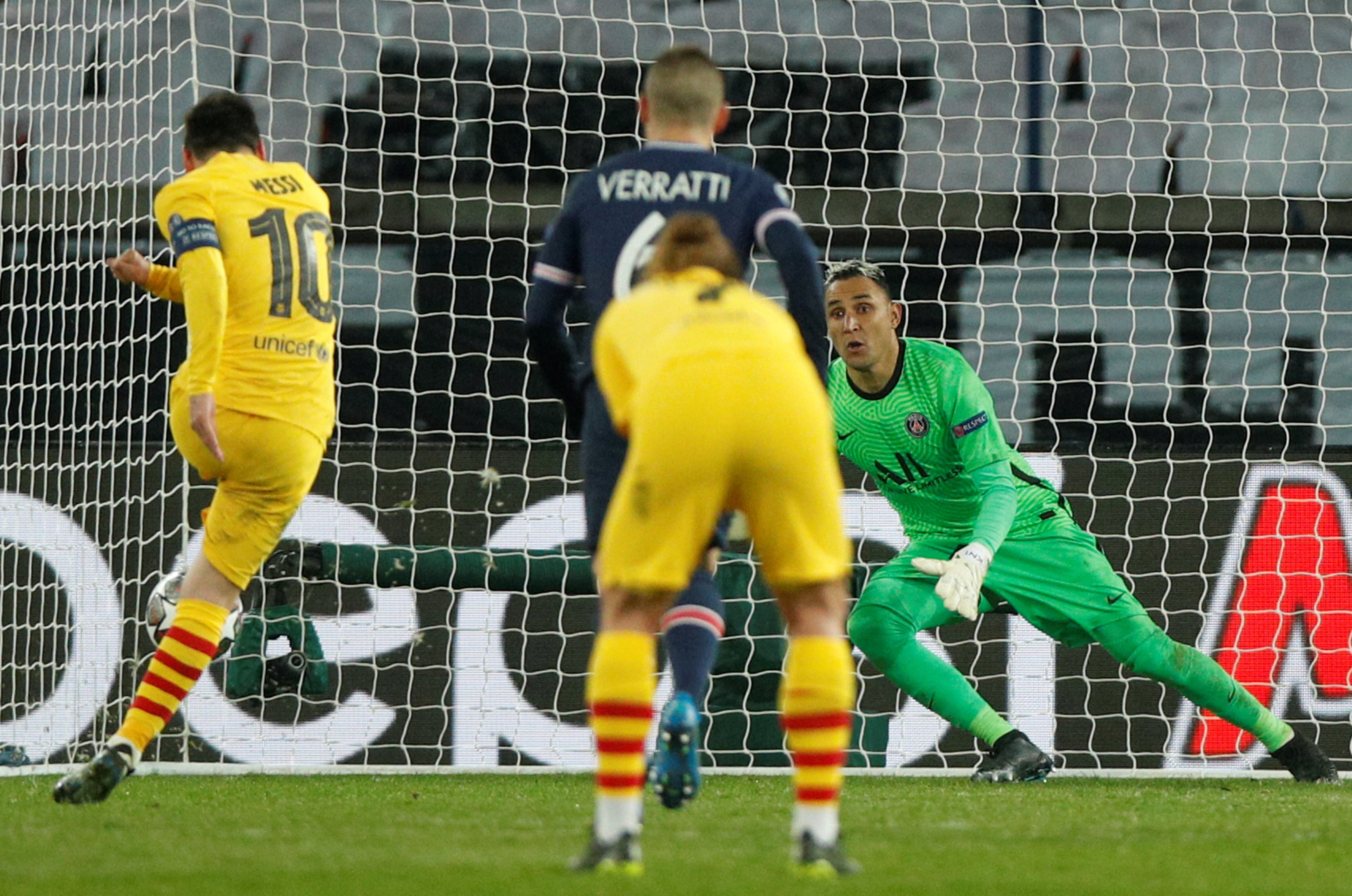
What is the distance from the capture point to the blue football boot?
3.64 m

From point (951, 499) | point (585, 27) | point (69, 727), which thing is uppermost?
point (585, 27)

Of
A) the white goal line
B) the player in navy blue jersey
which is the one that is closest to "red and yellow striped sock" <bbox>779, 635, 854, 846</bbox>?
the player in navy blue jersey

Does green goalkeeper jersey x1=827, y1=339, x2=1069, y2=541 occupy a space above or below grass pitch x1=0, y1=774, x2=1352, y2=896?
above

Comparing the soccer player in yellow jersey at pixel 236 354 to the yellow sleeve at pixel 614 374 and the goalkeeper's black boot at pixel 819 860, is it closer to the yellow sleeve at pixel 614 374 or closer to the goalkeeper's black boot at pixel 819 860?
the yellow sleeve at pixel 614 374

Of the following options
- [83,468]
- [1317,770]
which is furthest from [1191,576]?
[83,468]

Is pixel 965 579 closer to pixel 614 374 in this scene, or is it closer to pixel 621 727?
pixel 614 374

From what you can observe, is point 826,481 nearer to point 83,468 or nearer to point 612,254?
point 612,254

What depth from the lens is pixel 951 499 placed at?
585 centimetres

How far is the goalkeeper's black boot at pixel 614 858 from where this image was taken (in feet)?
9.80

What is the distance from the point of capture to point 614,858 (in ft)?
9.82

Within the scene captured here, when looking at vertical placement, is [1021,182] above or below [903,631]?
above

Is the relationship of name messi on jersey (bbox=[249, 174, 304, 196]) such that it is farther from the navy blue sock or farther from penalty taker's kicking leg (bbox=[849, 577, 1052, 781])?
penalty taker's kicking leg (bbox=[849, 577, 1052, 781])

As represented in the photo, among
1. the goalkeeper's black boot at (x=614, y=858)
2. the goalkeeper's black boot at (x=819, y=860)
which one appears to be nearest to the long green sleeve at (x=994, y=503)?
the goalkeeper's black boot at (x=819, y=860)

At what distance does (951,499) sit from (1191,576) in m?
1.69
